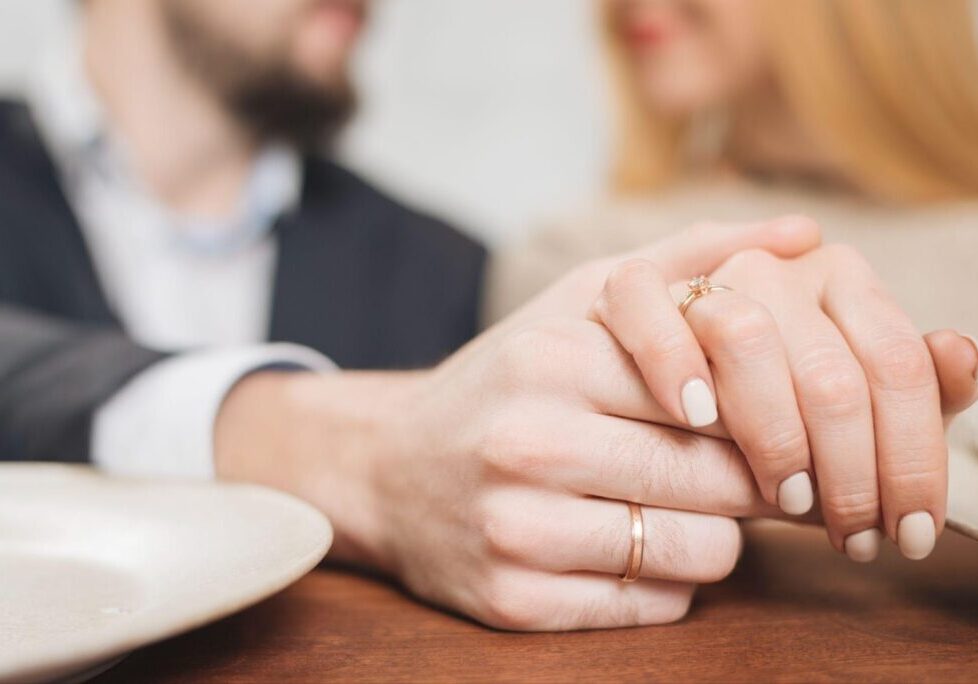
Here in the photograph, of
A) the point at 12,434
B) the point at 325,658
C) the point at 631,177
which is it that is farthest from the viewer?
the point at 631,177

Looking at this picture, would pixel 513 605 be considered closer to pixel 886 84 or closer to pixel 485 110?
Answer: pixel 886 84

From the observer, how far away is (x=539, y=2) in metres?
2.02

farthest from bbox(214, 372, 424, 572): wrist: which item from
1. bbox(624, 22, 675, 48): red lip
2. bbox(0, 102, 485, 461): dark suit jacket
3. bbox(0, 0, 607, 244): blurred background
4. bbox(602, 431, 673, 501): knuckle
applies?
bbox(0, 0, 607, 244): blurred background

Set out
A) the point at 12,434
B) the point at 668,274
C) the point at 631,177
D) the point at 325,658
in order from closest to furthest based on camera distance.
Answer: the point at 325,658
the point at 668,274
the point at 12,434
the point at 631,177

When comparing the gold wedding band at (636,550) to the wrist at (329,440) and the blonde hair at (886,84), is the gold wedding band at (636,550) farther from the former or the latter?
the blonde hair at (886,84)

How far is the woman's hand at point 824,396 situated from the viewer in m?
0.31

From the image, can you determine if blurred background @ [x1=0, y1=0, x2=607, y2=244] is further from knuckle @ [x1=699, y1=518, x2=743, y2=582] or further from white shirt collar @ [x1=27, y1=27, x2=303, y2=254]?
knuckle @ [x1=699, y1=518, x2=743, y2=582]

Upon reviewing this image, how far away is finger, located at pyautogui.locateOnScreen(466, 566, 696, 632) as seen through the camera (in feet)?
1.08

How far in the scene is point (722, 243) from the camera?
1.30 ft

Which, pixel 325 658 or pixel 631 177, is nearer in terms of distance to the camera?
pixel 325 658

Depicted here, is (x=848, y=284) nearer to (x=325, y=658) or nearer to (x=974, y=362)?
(x=974, y=362)

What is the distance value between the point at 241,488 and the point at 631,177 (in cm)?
126

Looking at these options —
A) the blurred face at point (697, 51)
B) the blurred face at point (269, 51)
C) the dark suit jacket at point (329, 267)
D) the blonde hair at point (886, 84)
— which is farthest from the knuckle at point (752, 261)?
the blurred face at point (269, 51)

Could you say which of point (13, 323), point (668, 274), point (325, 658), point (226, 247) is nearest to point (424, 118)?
point (226, 247)
